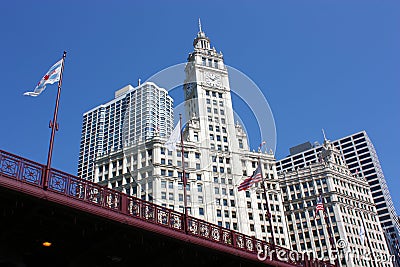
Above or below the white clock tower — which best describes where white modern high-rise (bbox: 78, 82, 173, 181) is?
above

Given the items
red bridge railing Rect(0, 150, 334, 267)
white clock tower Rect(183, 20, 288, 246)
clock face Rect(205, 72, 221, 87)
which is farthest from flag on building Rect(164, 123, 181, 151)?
clock face Rect(205, 72, 221, 87)

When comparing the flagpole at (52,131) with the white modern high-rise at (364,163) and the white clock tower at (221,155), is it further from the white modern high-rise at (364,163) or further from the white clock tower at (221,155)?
the white modern high-rise at (364,163)

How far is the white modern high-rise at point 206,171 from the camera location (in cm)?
9450

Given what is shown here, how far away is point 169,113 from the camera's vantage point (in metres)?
182

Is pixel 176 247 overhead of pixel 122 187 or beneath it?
beneath

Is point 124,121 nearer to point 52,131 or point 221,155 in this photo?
point 221,155

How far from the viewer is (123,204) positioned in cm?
1952

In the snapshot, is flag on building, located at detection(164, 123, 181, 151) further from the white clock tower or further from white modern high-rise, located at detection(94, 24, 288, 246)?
the white clock tower

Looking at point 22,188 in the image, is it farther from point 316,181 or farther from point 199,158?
point 316,181

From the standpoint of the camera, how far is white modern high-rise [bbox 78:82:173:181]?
170 metres

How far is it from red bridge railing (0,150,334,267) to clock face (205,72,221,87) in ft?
337

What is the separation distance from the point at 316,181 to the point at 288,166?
64.9 meters

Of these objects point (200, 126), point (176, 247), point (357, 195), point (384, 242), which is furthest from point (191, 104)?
point (176, 247)

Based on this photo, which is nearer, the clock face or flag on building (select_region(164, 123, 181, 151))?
flag on building (select_region(164, 123, 181, 151))
